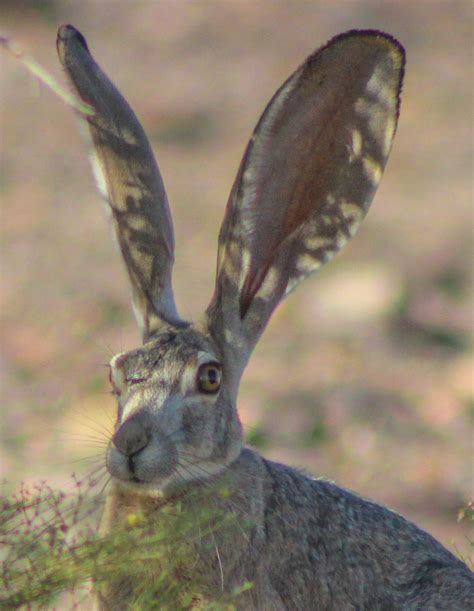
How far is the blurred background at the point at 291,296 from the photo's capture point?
823cm

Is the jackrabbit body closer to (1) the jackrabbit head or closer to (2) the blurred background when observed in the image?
(1) the jackrabbit head

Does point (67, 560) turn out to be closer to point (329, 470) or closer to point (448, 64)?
point (329, 470)

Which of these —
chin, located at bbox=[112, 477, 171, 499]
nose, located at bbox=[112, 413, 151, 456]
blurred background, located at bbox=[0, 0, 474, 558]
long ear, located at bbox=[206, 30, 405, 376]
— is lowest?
chin, located at bbox=[112, 477, 171, 499]

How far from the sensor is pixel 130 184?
5.20 metres

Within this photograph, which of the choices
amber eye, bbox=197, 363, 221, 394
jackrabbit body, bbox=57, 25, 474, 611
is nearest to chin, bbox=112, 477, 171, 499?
jackrabbit body, bbox=57, 25, 474, 611

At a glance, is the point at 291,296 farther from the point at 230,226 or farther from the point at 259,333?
the point at 230,226

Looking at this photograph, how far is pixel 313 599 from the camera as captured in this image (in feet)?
16.6

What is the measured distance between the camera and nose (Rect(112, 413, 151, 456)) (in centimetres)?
452

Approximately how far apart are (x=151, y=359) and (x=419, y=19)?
10740 millimetres

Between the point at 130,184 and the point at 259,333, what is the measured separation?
675 millimetres

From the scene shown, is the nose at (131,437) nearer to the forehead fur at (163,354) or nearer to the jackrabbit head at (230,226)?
the jackrabbit head at (230,226)

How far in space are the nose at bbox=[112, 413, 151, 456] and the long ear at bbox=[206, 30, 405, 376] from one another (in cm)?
65

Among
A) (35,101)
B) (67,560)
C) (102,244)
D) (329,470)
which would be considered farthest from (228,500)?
(35,101)

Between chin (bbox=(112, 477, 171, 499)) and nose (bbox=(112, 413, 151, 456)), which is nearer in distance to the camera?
nose (bbox=(112, 413, 151, 456))
